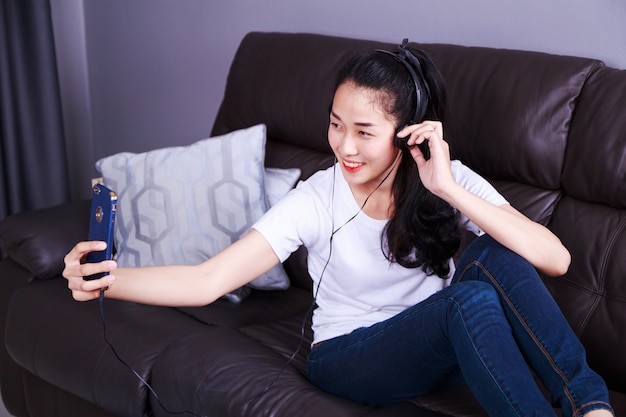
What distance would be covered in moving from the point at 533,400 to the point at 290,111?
4.03ft

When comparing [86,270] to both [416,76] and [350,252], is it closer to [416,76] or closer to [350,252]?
[350,252]

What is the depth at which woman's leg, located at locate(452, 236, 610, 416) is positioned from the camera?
1284 mm

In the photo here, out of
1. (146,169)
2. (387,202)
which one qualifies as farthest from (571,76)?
(146,169)

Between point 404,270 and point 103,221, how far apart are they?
63cm

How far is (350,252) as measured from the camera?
1.62 metres

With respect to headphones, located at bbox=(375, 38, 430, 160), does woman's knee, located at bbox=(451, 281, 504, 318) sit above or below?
below

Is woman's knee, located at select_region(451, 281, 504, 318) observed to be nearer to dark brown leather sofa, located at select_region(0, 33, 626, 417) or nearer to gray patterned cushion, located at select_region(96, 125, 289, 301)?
dark brown leather sofa, located at select_region(0, 33, 626, 417)

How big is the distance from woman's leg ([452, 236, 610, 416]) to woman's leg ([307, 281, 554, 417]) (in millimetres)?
46

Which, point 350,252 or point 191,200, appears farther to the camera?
point 191,200

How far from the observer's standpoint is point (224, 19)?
110 inches

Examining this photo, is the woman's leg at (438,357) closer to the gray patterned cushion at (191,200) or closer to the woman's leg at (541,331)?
the woman's leg at (541,331)

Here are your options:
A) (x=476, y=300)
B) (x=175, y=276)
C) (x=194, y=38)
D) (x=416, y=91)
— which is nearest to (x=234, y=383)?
(x=175, y=276)

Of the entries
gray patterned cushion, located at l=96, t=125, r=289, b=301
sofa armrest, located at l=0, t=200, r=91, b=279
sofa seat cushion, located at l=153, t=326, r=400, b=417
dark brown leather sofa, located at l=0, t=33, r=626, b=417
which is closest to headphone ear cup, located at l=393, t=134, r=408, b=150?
dark brown leather sofa, located at l=0, t=33, r=626, b=417

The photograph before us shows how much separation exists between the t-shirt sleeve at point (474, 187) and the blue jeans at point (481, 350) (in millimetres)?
106
